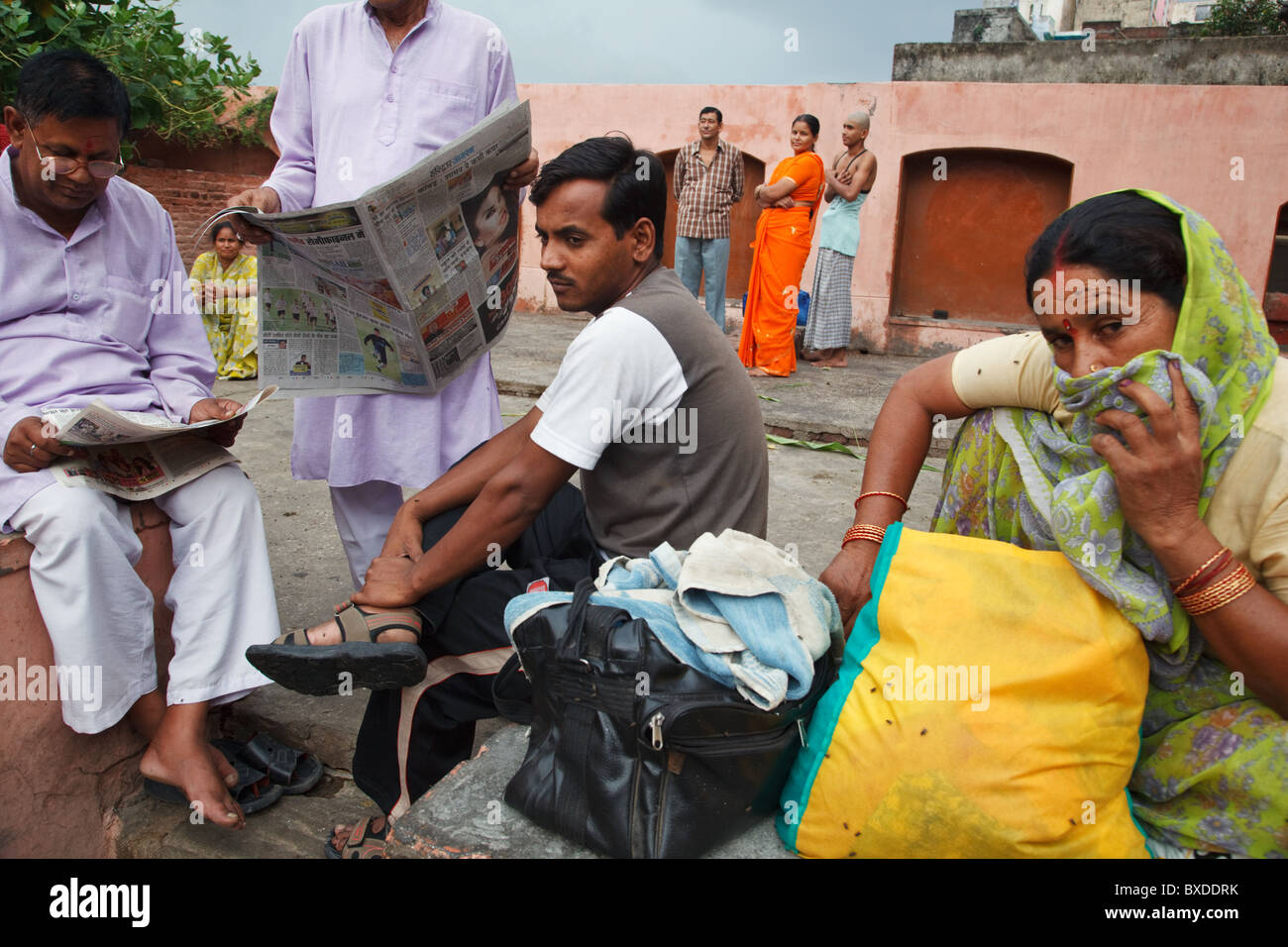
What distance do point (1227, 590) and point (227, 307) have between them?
23.6 feet

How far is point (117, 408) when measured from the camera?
214 centimetres

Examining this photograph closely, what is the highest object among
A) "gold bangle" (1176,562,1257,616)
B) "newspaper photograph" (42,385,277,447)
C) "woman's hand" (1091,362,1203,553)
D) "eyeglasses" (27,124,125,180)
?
"eyeglasses" (27,124,125,180)

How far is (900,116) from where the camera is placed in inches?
359

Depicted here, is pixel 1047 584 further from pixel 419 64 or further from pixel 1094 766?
pixel 419 64

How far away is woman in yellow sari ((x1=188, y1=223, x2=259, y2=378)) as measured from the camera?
7004 millimetres

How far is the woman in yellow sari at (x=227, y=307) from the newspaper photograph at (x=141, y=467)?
5.29 metres

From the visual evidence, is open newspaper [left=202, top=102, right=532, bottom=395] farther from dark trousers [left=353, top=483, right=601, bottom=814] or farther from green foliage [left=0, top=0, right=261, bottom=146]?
green foliage [left=0, top=0, right=261, bottom=146]

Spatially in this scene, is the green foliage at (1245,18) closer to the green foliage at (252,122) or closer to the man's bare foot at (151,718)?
the green foliage at (252,122)

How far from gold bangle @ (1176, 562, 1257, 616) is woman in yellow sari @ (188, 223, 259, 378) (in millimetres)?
6950

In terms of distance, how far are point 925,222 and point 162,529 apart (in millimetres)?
8828

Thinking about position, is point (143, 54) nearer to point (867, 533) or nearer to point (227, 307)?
point (227, 307)

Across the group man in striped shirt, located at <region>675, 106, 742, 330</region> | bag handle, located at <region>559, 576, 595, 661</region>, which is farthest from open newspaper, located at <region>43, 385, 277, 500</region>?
man in striped shirt, located at <region>675, 106, 742, 330</region>

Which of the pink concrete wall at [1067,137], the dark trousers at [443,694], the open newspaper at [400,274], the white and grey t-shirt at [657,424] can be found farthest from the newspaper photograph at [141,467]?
the pink concrete wall at [1067,137]

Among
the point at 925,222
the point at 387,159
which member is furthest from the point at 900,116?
the point at 387,159
